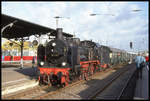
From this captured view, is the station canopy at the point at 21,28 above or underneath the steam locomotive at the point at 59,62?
above

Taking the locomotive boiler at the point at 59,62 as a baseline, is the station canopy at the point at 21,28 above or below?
above

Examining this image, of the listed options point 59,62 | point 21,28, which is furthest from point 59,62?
point 21,28

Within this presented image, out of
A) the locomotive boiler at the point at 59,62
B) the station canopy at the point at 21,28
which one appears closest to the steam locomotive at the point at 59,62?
the locomotive boiler at the point at 59,62

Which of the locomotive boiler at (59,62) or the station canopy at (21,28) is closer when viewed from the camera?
the locomotive boiler at (59,62)

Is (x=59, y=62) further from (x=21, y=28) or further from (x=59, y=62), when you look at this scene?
(x=21, y=28)

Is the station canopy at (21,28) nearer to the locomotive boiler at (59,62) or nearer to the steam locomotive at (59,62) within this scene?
the steam locomotive at (59,62)

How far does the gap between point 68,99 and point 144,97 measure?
3.27 metres

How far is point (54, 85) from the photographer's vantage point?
10.2 metres

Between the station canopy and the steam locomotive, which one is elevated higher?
the station canopy

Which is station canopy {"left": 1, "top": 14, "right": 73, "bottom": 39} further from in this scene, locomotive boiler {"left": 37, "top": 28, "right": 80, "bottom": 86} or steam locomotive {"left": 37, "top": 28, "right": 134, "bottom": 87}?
locomotive boiler {"left": 37, "top": 28, "right": 80, "bottom": 86}

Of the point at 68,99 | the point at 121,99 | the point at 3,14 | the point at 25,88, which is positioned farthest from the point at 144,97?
the point at 3,14

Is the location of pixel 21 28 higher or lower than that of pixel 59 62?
higher

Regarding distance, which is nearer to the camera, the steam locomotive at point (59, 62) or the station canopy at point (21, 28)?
the steam locomotive at point (59, 62)

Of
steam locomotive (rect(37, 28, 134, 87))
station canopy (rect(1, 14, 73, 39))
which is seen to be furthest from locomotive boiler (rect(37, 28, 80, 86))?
station canopy (rect(1, 14, 73, 39))
